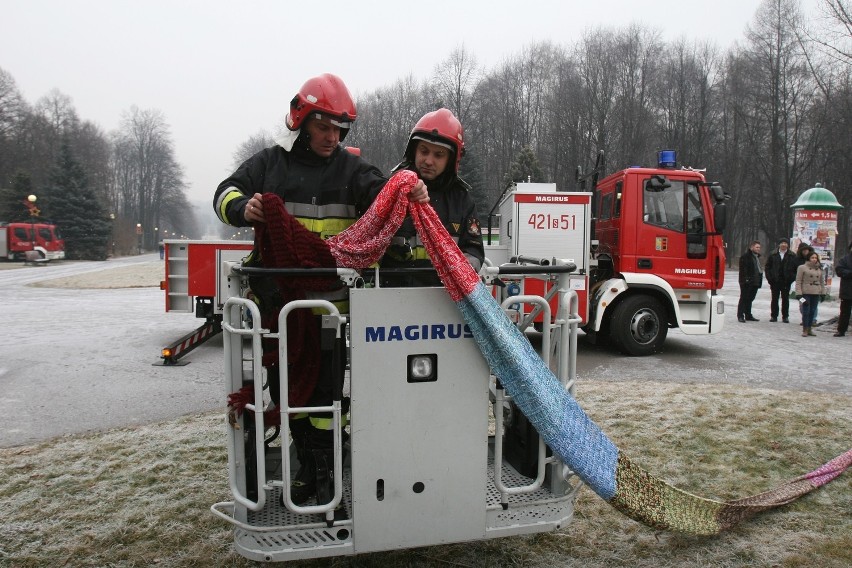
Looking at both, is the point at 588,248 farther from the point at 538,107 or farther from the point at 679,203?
the point at 538,107

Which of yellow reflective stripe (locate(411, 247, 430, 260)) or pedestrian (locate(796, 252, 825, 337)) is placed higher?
yellow reflective stripe (locate(411, 247, 430, 260))

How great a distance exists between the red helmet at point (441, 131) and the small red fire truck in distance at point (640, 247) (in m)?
5.16

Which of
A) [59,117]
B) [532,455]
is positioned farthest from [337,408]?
[59,117]

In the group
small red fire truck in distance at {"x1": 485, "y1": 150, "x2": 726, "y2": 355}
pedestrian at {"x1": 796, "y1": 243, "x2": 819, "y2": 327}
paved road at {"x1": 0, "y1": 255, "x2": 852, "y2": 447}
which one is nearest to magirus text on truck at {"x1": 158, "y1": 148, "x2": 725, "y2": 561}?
paved road at {"x1": 0, "y1": 255, "x2": 852, "y2": 447}

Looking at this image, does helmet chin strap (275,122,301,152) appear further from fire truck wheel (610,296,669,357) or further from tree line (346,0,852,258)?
tree line (346,0,852,258)

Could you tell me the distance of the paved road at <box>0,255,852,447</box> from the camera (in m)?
5.96

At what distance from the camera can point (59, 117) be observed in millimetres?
69562

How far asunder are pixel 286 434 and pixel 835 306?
18.6 metres

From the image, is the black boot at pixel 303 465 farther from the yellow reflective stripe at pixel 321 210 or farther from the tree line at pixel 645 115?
the tree line at pixel 645 115

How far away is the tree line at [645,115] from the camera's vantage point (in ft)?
126

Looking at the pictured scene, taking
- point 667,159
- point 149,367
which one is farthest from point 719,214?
point 149,367

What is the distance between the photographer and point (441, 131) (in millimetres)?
3051

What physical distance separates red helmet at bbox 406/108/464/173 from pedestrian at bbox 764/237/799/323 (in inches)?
482

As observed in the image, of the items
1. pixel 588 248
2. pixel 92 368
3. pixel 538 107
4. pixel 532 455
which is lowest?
pixel 92 368
